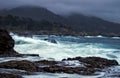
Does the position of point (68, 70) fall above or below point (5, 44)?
below

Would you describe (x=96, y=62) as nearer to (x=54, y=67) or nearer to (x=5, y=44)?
(x=54, y=67)

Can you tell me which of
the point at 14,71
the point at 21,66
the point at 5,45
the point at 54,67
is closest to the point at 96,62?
the point at 54,67

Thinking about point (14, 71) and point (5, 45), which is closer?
point (14, 71)

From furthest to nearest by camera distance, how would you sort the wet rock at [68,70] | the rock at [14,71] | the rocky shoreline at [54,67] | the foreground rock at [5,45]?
the foreground rock at [5,45], the wet rock at [68,70], the rocky shoreline at [54,67], the rock at [14,71]

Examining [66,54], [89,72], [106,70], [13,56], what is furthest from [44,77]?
[66,54]

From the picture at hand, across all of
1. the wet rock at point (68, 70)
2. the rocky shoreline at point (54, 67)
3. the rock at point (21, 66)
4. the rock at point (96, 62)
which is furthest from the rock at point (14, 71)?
the rock at point (96, 62)

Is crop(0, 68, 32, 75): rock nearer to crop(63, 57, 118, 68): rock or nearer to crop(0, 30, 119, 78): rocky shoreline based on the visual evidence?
crop(0, 30, 119, 78): rocky shoreline

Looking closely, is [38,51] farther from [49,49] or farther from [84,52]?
[84,52]

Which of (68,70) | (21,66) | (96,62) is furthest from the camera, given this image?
(96,62)

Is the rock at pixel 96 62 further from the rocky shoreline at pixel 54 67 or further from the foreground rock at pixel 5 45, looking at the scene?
the foreground rock at pixel 5 45

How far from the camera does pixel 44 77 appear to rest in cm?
1755

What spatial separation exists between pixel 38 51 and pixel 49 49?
1.11 meters

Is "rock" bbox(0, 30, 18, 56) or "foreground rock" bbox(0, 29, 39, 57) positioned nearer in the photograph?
"foreground rock" bbox(0, 29, 39, 57)

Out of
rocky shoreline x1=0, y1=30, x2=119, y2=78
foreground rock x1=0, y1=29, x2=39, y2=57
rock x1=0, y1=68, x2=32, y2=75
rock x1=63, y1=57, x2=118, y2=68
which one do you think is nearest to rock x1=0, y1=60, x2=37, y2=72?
rocky shoreline x1=0, y1=30, x2=119, y2=78
